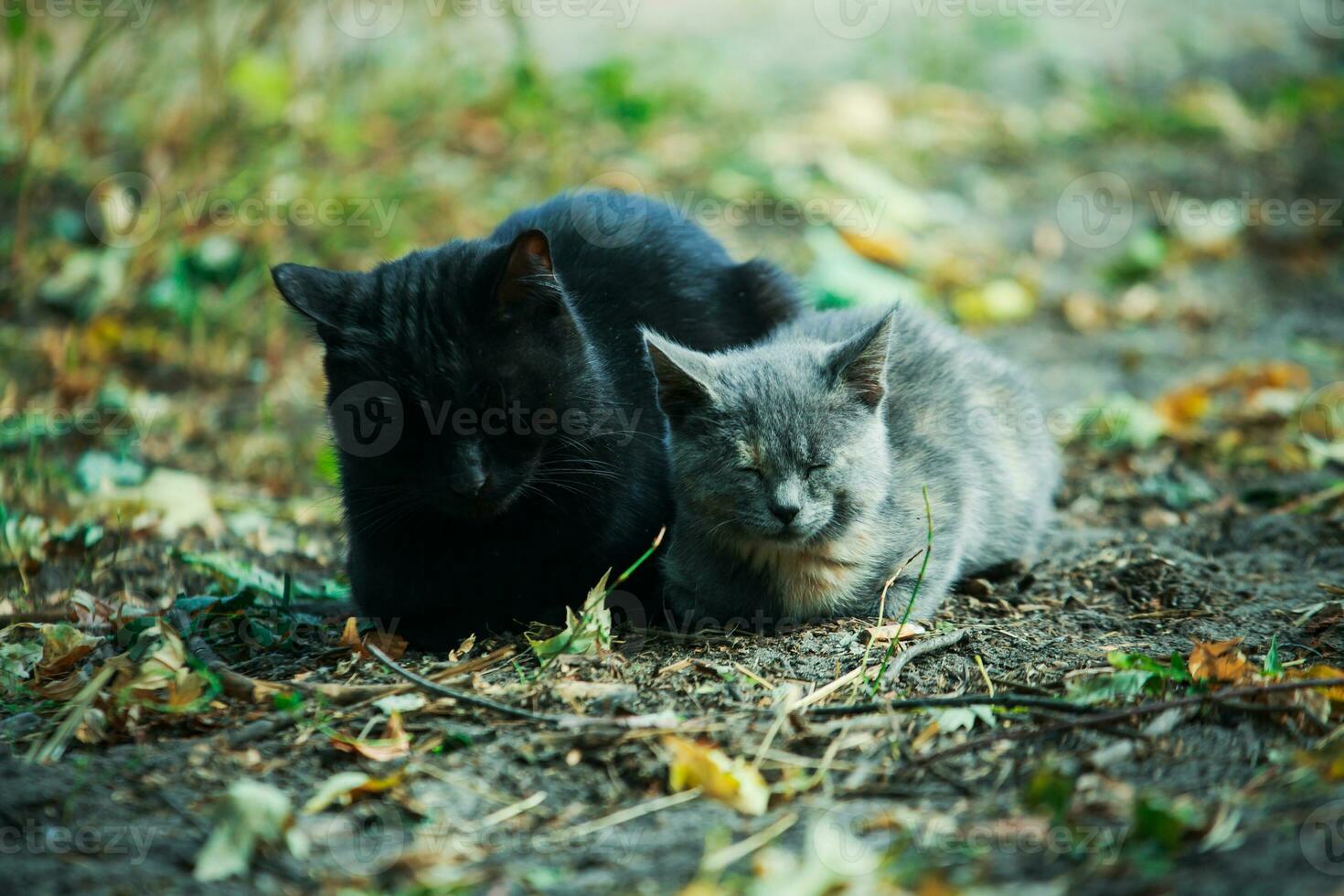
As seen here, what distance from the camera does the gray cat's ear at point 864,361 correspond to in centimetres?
342

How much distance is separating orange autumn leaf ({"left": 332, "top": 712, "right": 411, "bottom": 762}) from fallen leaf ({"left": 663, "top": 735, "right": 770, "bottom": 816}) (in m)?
0.66

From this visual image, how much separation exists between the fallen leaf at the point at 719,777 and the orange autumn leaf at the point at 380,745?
66cm

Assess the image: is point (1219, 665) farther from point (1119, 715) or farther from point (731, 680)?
point (731, 680)

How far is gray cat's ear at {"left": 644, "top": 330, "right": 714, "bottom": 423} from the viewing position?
11.1ft

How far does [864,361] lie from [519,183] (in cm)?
489

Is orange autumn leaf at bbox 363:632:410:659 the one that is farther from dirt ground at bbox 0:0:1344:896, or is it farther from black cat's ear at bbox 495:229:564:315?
black cat's ear at bbox 495:229:564:315

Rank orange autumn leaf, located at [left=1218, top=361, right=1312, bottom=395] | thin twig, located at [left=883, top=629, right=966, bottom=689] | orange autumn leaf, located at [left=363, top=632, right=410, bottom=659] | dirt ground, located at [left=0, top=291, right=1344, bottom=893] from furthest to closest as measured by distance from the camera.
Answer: orange autumn leaf, located at [left=1218, top=361, right=1312, bottom=395] < orange autumn leaf, located at [left=363, top=632, right=410, bottom=659] < thin twig, located at [left=883, top=629, right=966, bottom=689] < dirt ground, located at [left=0, top=291, right=1344, bottom=893]

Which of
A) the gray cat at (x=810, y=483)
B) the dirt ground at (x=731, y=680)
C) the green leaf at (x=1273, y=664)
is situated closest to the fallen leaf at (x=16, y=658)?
the dirt ground at (x=731, y=680)

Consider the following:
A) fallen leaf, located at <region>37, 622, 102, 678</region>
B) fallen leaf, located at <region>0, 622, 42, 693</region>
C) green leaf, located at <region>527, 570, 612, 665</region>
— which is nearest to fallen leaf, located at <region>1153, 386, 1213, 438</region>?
green leaf, located at <region>527, 570, 612, 665</region>

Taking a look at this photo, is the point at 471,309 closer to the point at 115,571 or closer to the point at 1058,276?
the point at 115,571

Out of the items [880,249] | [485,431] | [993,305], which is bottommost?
[993,305]

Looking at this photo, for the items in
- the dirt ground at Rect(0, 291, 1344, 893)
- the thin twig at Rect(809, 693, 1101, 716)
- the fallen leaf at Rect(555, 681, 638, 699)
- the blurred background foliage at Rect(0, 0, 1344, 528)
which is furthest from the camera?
the blurred background foliage at Rect(0, 0, 1344, 528)

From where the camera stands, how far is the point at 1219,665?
291cm

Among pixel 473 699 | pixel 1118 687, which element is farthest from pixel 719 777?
pixel 1118 687
